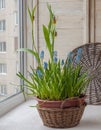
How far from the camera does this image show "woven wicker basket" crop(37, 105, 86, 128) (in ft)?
4.40

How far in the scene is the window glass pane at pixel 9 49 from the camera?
1.70 metres

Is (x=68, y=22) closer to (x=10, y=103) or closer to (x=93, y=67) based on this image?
(x=93, y=67)

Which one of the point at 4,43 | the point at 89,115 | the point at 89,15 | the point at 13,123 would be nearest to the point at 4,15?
the point at 4,43

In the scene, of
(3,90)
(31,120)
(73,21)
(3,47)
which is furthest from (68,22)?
(31,120)

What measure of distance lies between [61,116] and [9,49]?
25.2 inches

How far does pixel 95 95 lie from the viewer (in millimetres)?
1801

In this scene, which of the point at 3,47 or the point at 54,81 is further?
the point at 3,47

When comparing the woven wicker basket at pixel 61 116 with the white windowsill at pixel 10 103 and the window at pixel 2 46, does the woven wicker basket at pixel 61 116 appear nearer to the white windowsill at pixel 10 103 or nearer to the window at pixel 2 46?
the white windowsill at pixel 10 103

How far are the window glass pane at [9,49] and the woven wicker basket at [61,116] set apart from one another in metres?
0.41

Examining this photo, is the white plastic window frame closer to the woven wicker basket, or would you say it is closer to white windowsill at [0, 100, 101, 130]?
white windowsill at [0, 100, 101, 130]

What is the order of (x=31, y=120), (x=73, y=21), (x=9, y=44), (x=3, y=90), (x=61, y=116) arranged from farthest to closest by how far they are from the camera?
(x=73, y=21) < (x=9, y=44) < (x=3, y=90) < (x=31, y=120) < (x=61, y=116)

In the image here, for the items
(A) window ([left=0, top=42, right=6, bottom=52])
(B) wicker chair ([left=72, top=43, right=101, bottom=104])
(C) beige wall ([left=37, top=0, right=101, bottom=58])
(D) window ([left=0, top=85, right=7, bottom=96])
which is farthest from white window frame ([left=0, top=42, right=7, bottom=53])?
(B) wicker chair ([left=72, top=43, right=101, bottom=104])

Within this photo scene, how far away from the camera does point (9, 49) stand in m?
1.80

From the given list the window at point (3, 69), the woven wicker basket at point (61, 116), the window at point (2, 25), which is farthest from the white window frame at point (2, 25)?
the woven wicker basket at point (61, 116)
